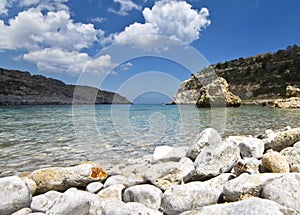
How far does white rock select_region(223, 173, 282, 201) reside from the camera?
102 inches

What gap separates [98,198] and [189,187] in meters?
1.25

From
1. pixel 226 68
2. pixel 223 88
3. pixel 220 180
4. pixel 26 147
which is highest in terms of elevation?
pixel 226 68

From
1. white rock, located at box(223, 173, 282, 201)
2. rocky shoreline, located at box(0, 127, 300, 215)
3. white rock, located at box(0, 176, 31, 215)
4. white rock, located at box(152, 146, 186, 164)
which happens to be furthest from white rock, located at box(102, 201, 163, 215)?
white rock, located at box(152, 146, 186, 164)

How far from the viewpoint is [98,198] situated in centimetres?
318

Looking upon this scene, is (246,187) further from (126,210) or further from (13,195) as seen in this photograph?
(13,195)

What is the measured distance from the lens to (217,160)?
3.80 m

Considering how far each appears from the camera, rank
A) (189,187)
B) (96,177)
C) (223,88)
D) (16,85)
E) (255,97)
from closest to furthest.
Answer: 1. (189,187)
2. (96,177)
3. (223,88)
4. (255,97)
5. (16,85)

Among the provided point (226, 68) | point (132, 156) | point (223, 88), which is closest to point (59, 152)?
point (132, 156)

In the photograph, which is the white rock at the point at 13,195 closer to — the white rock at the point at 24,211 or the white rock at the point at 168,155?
the white rock at the point at 24,211

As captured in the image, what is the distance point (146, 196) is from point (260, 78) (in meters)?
78.9

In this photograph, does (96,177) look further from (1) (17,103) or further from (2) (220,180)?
(1) (17,103)

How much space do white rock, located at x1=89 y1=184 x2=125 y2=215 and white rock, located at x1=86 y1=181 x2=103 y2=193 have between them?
0.42 metres

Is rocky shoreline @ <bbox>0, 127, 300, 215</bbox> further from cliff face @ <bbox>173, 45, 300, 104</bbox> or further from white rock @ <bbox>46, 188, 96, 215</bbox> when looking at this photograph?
cliff face @ <bbox>173, 45, 300, 104</bbox>

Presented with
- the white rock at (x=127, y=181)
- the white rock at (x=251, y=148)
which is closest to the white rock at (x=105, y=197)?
the white rock at (x=127, y=181)
